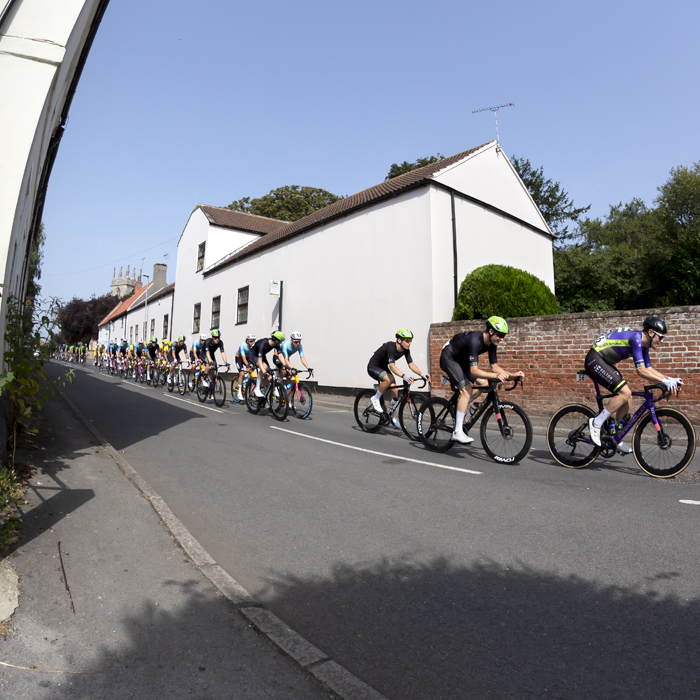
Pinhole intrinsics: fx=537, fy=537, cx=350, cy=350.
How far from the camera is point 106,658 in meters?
2.63

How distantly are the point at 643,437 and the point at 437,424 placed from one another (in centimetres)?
280

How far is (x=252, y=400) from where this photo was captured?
13.4 metres

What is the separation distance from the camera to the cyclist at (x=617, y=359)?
21.0 ft

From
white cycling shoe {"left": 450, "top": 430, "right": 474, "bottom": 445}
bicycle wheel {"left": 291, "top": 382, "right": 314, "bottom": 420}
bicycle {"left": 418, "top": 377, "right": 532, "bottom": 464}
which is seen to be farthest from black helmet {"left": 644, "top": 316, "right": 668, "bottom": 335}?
bicycle wheel {"left": 291, "top": 382, "right": 314, "bottom": 420}

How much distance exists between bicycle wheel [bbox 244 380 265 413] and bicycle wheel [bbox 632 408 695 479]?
28.2 ft

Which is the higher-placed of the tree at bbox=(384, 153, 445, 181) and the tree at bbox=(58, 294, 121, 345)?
the tree at bbox=(384, 153, 445, 181)

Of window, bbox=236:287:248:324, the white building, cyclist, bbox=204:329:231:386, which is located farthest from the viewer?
window, bbox=236:287:248:324

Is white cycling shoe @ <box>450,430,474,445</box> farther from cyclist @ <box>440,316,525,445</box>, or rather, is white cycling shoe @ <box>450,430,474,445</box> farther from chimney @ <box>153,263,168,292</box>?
chimney @ <box>153,263,168,292</box>

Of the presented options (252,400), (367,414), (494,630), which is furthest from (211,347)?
(494,630)

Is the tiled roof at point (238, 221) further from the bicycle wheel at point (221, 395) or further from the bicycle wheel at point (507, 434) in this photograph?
the bicycle wheel at point (507, 434)

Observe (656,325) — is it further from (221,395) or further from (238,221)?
(238,221)

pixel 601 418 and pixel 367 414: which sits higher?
pixel 601 418

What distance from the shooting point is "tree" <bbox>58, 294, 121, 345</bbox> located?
235ft

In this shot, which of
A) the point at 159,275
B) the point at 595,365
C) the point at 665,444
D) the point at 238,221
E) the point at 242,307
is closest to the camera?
the point at 665,444
